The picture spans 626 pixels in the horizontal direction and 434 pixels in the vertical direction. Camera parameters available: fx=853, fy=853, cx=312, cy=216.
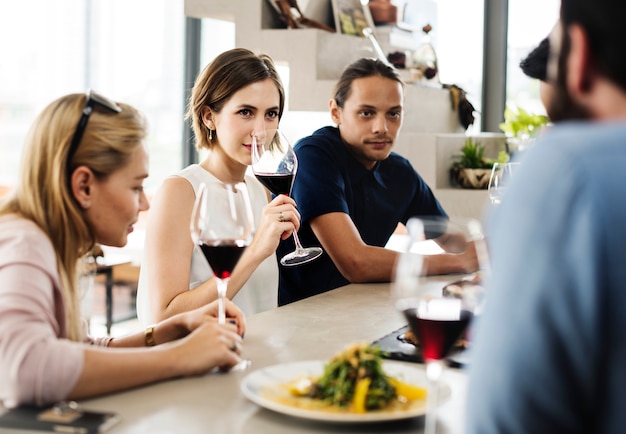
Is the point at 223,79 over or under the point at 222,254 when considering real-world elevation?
over

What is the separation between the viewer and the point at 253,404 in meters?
1.26

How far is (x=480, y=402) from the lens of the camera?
0.67 m

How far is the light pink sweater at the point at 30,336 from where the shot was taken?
47.7 inches

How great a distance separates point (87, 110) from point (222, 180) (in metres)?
0.99

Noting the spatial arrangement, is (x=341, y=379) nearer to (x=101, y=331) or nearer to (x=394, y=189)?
(x=394, y=189)

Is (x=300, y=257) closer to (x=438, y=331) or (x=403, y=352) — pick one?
(x=403, y=352)

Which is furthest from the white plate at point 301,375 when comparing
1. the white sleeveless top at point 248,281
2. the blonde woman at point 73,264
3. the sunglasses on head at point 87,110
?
the white sleeveless top at point 248,281

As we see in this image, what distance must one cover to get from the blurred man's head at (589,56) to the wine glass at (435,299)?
0.26 metres

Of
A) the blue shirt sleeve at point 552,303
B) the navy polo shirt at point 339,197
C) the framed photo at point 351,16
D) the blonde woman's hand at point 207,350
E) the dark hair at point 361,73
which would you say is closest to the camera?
the blue shirt sleeve at point 552,303

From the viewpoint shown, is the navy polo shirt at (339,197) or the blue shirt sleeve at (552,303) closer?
the blue shirt sleeve at (552,303)

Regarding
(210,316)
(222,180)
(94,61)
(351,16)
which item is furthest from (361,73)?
(94,61)

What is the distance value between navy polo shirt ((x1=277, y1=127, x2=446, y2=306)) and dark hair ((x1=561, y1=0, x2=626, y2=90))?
6.92 ft

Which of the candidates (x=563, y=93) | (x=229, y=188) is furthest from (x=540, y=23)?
(x=563, y=93)

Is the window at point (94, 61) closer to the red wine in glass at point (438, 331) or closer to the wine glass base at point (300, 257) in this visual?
the wine glass base at point (300, 257)
